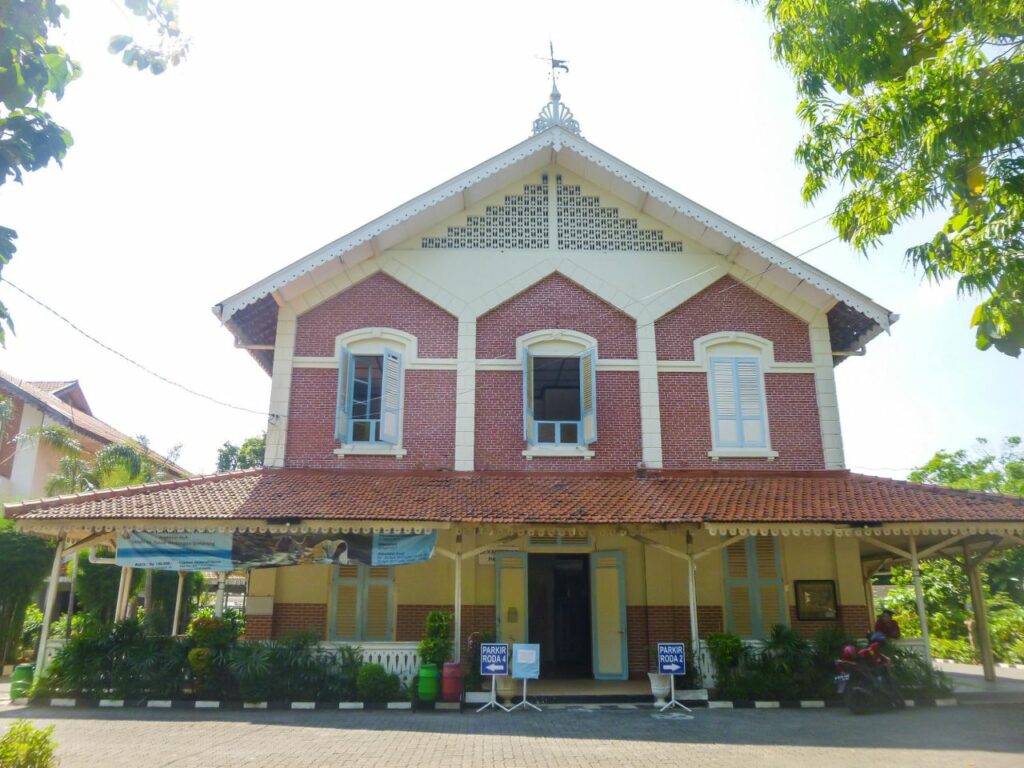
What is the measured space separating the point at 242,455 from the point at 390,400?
32704mm

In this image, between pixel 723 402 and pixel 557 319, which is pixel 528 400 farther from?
pixel 723 402

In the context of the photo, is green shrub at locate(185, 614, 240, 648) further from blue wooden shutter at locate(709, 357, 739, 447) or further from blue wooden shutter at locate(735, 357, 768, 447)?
blue wooden shutter at locate(735, 357, 768, 447)

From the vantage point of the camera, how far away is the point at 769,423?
1518cm

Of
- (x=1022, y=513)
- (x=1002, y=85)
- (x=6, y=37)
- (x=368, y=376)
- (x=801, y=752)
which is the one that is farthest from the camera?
(x=368, y=376)

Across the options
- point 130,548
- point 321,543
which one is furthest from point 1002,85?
point 130,548

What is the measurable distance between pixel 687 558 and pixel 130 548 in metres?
8.88

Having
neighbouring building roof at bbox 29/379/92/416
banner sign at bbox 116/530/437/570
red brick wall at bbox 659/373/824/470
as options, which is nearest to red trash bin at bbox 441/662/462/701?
banner sign at bbox 116/530/437/570

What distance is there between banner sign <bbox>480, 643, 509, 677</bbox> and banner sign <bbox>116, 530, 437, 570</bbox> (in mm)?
1832

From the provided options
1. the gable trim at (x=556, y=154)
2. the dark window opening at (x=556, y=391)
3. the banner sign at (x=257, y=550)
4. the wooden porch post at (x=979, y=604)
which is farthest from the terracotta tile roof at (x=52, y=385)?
the wooden porch post at (x=979, y=604)

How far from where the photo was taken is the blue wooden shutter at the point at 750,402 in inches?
595

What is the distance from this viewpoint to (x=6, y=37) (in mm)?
5043

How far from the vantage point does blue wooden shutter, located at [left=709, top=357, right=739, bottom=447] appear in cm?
1510

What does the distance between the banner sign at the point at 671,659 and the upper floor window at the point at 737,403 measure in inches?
173

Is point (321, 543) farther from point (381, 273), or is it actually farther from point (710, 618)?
point (710, 618)
